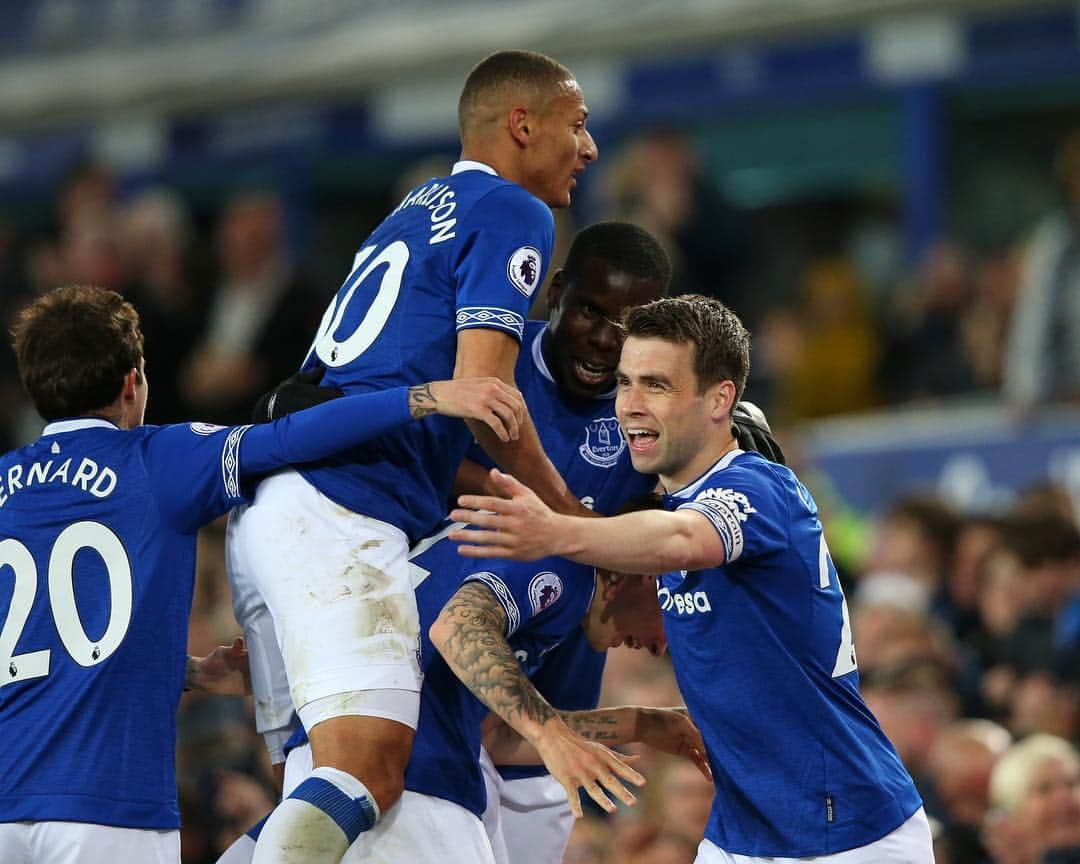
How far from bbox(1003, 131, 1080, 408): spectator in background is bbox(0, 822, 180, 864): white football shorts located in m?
6.77

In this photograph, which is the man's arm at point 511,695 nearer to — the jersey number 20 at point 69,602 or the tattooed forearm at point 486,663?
the tattooed forearm at point 486,663

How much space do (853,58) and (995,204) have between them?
1489 mm

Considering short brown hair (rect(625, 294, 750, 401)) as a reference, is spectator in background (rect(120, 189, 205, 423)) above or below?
below

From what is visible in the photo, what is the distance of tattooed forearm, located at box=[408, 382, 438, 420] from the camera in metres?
4.86

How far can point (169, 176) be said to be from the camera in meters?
15.9

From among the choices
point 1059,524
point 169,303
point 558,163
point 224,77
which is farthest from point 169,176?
point 558,163

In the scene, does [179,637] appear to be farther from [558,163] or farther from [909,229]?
[909,229]

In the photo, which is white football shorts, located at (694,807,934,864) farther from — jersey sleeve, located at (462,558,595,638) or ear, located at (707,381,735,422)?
ear, located at (707,381,735,422)

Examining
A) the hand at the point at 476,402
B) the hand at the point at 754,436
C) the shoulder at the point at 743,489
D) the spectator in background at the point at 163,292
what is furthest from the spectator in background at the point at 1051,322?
the hand at the point at 476,402

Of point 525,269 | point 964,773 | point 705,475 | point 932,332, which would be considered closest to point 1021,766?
point 964,773

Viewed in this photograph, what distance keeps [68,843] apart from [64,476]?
92cm

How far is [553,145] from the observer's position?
18.0 feet

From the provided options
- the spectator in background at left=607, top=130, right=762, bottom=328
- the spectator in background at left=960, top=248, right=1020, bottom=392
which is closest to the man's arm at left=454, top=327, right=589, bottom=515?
the spectator in background at left=607, top=130, right=762, bottom=328

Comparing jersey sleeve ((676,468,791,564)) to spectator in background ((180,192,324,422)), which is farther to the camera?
spectator in background ((180,192,324,422))
